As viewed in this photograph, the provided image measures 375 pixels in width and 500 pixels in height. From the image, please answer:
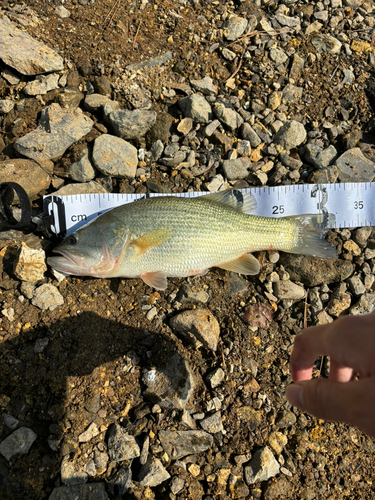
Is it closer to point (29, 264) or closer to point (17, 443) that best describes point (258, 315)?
point (29, 264)

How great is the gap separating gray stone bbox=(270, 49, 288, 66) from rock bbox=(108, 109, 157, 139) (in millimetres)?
2204

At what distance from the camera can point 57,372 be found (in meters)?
3.86

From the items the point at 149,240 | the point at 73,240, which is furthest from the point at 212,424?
the point at 73,240

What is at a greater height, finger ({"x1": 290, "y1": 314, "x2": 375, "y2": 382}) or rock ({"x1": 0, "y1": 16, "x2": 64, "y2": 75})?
rock ({"x1": 0, "y1": 16, "x2": 64, "y2": 75})

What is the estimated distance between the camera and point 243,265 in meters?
4.40

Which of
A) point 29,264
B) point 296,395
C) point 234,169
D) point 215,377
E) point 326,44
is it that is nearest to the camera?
point 296,395

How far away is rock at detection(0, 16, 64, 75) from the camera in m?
4.64

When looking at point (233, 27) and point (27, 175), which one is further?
point (233, 27)

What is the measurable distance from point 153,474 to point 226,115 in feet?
15.1

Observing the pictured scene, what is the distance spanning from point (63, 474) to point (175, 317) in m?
1.96

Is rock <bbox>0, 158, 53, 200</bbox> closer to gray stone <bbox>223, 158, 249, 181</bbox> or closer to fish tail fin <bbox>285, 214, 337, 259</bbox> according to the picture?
gray stone <bbox>223, 158, 249, 181</bbox>

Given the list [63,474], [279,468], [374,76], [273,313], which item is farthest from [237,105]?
[63,474]

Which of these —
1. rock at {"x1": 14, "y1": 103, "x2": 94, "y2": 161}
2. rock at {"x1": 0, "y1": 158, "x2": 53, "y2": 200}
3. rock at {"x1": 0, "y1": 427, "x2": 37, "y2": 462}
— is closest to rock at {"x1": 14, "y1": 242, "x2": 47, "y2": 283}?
rock at {"x1": 0, "y1": 158, "x2": 53, "y2": 200}

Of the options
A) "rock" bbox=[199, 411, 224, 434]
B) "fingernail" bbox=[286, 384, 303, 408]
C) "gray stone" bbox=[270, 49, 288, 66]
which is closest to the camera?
"fingernail" bbox=[286, 384, 303, 408]
